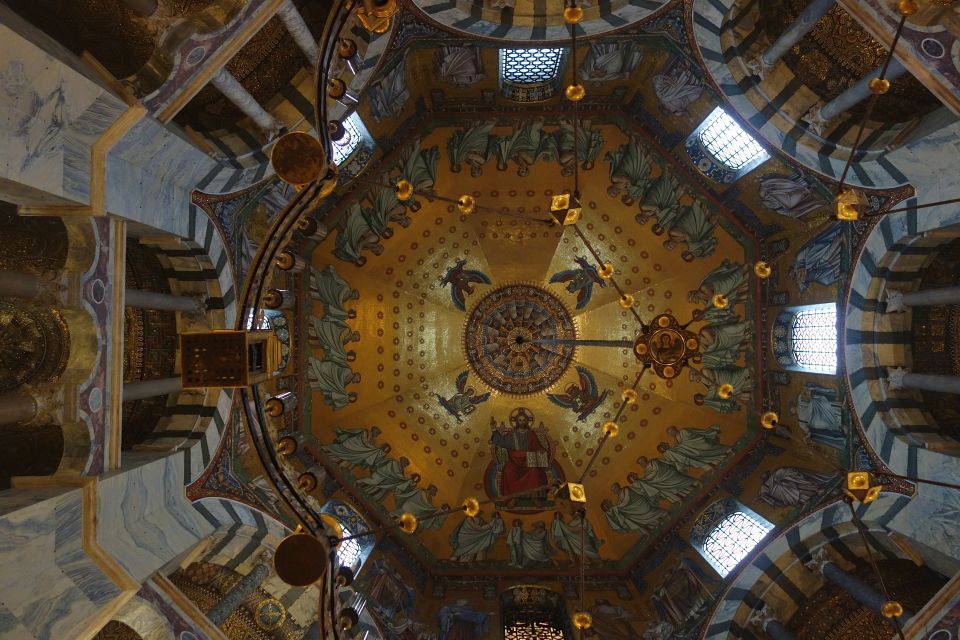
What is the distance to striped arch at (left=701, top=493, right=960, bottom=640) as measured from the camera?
388 inches

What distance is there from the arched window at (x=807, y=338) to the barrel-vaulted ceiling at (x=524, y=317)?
0.64 metres

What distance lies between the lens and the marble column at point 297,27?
794 centimetres

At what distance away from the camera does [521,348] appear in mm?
14352

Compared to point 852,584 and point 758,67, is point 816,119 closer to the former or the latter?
point 758,67

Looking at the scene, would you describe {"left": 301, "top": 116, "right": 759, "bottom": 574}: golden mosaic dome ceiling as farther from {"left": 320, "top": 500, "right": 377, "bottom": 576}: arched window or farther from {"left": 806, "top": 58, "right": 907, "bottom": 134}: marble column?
{"left": 806, "top": 58, "right": 907, "bottom": 134}: marble column

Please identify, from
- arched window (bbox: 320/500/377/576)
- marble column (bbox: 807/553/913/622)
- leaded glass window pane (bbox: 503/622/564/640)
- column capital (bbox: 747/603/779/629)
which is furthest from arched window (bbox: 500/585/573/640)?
marble column (bbox: 807/553/913/622)

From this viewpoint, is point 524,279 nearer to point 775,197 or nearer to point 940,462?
point 775,197

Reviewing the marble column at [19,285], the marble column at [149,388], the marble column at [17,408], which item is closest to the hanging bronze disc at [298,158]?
the marble column at [19,285]

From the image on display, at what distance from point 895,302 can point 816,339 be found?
74.6 inches

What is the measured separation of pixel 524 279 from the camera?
14336 mm

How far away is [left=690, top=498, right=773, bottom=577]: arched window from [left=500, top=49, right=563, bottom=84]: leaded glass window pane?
10511 millimetres

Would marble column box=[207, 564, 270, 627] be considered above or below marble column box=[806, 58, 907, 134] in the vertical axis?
below

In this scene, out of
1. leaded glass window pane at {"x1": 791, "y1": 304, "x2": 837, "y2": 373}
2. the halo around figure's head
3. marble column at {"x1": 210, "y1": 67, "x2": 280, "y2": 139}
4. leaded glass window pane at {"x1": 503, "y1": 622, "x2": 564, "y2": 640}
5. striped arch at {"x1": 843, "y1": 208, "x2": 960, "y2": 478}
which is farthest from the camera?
the halo around figure's head

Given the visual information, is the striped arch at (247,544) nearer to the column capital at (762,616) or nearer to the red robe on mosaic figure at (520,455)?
the red robe on mosaic figure at (520,455)
